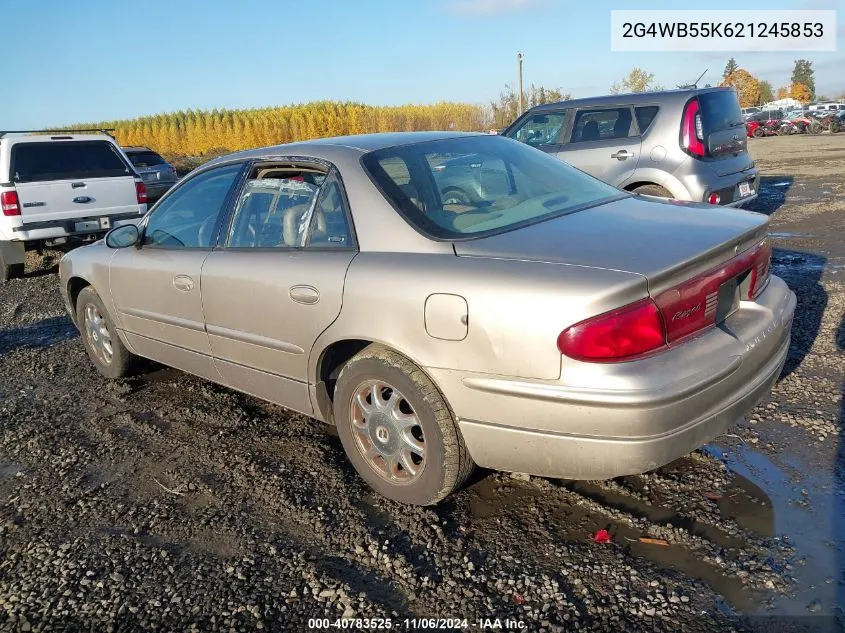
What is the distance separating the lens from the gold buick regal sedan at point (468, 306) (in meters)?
2.43

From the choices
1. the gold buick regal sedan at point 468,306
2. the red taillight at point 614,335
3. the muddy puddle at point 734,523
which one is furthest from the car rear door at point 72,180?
the red taillight at point 614,335

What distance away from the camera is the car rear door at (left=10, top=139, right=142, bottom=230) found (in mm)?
8891

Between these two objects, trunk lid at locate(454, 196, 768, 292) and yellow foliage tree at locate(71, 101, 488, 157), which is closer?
trunk lid at locate(454, 196, 768, 292)

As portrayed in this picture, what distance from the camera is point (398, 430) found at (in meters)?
3.01

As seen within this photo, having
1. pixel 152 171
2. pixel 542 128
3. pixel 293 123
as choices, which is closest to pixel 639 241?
pixel 542 128

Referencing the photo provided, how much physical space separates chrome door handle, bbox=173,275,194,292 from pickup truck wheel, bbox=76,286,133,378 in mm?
1118

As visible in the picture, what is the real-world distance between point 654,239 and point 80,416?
3.75 meters

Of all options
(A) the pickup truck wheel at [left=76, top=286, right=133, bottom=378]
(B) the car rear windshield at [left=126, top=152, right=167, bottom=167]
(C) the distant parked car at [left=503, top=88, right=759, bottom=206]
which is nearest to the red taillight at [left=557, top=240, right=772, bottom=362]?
(A) the pickup truck wheel at [left=76, top=286, right=133, bottom=378]

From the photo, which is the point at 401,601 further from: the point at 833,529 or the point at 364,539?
the point at 833,529

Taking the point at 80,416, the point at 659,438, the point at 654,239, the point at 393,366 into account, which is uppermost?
the point at 654,239

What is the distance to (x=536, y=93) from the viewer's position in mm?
37938

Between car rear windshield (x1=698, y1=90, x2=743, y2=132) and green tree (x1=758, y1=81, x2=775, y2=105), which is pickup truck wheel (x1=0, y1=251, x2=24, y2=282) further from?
green tree (x1=758, y1=81, x2=775, y2=105)

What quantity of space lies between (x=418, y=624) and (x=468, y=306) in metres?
1.14

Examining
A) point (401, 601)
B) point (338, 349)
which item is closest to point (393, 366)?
point (338, 349)
